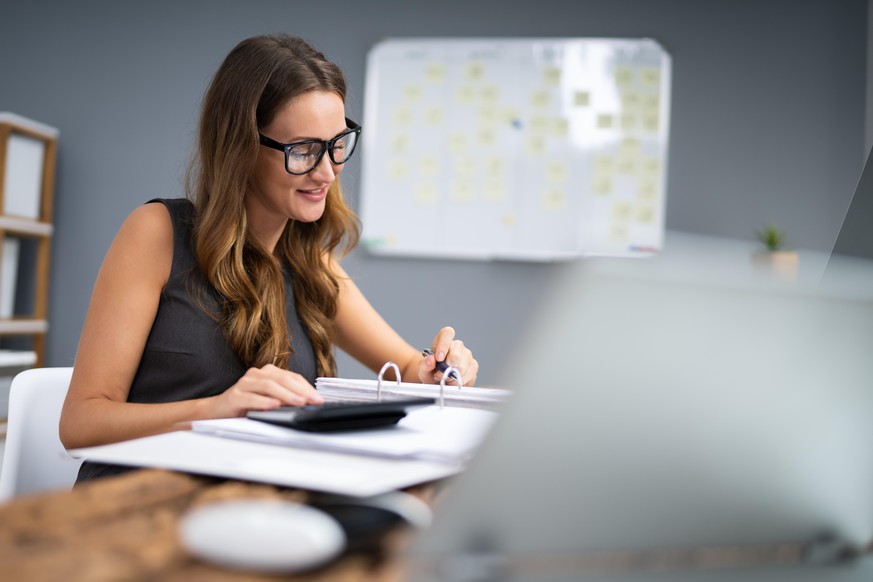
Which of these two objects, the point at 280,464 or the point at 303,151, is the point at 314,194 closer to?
the point at 303,151

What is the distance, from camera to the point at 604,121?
322 cm

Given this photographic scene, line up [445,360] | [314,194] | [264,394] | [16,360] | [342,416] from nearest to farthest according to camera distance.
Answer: [342,416] < [264,394] < [445,360] < [314,194] < [16,360]

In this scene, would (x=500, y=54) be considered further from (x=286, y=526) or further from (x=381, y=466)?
(x=286, y=526)

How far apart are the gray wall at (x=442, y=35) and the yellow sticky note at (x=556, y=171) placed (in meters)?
0.39

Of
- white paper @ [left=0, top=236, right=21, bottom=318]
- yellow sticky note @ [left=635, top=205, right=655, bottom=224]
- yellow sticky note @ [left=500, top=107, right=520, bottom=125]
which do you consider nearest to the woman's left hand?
yellow sticky note @ [left=635, top=205, right=655, bottom=224]

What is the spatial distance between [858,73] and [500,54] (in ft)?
4.67

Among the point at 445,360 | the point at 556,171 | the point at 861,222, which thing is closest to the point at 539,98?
the point at 556,171

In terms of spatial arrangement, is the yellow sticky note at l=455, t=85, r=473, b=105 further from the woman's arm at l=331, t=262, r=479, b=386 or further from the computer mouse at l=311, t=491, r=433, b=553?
the computer mouse at l=311, t=491, r=433, b=553

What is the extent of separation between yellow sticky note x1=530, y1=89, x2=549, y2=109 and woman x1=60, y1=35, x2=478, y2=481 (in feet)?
6.25

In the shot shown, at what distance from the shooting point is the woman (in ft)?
3.88

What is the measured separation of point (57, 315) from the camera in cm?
356

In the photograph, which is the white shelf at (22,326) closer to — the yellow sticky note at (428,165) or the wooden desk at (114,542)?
the yellow sticky note at (428,165)

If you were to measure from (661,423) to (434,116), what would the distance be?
→ 3.03 metres

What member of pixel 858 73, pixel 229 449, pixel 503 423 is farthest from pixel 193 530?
pixel 858 73
